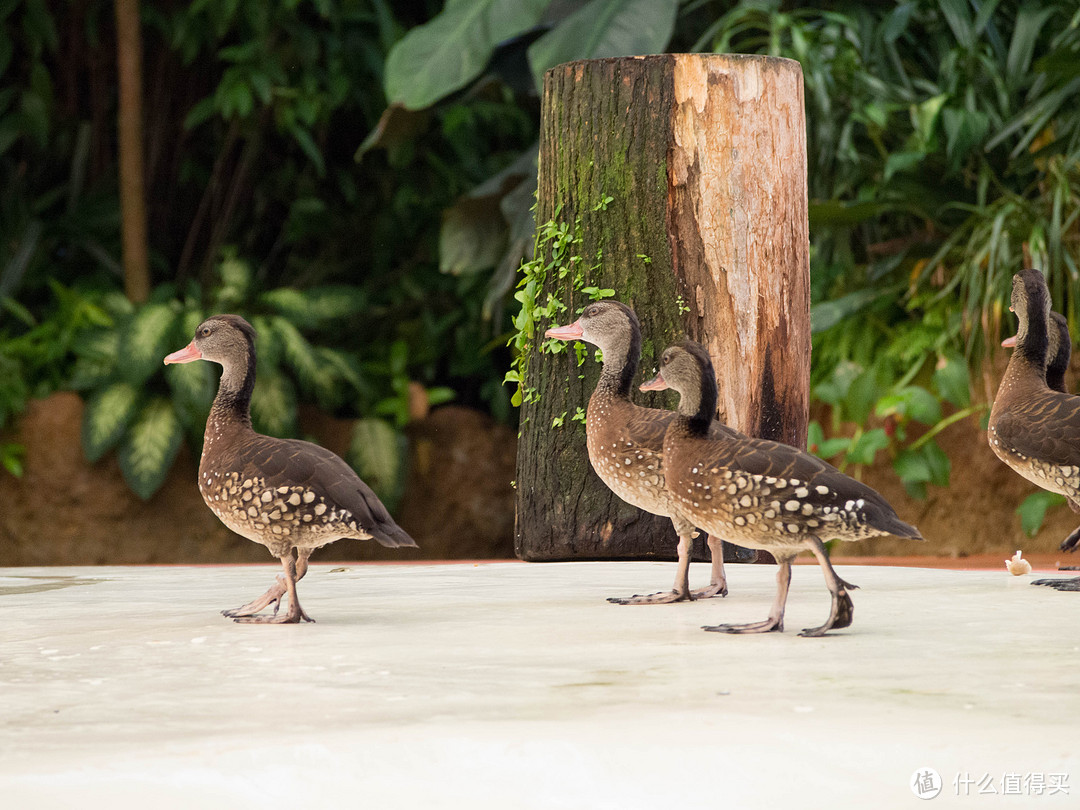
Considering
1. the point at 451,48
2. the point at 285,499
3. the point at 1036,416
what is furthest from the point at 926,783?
the point at 451,48

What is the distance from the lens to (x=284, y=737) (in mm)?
2463

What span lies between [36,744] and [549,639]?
1.49 m

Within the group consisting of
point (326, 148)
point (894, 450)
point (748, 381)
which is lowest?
point (894, 450)

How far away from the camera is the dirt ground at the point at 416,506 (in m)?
8.42

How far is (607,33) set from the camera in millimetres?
7953

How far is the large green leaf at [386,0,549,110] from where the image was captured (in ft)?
26.6

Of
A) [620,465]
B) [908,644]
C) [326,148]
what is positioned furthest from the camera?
[326,148]

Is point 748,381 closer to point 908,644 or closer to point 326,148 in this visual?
point 908,644

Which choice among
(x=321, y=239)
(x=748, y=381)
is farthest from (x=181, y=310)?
(x=748, y=381)

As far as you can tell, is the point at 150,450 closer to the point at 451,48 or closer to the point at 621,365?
the point at 451,48

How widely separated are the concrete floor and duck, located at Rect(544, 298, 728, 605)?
0.20 meters

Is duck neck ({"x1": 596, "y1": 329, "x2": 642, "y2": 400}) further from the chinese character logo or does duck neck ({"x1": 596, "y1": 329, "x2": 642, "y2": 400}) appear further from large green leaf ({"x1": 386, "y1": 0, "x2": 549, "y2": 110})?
large green leaf ({"x1": 386, "y1": 0, "x2": 549, "y2": 110})

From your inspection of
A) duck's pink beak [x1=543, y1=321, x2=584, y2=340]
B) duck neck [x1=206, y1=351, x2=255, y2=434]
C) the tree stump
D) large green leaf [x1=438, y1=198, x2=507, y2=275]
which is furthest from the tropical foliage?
duck neck [x1=206, y1=351, x2=255, y2=434]

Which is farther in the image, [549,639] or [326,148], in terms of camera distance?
[326,148]
